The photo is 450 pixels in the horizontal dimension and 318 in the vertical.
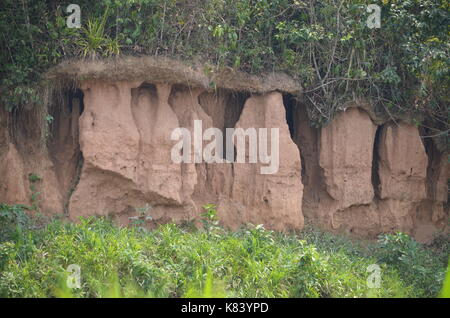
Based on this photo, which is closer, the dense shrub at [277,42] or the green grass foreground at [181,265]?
the green grass foreground at [181,265]

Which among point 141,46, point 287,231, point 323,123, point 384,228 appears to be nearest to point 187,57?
point 141,46

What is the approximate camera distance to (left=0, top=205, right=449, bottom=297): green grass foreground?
6344 millimetres

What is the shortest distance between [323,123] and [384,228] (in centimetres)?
217

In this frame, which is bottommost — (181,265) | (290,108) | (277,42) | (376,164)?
(181,265)

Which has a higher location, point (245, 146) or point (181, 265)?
point (245, 146)

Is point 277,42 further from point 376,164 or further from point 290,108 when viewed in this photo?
point 376,164

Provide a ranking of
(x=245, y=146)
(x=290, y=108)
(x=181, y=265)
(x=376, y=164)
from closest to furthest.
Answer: (x=181, y=265) < (x=245, y=146) < (x=376, y=164) < (x=290, y=108)

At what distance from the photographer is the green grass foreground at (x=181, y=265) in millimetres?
6344

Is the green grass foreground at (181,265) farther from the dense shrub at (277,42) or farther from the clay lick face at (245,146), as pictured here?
the dense shrub at (277,42)

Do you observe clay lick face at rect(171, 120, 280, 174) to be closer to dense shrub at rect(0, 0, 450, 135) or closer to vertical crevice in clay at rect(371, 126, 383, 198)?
dense shrub at rect(0, 0, 450, 135)

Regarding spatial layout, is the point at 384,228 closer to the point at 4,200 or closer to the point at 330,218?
the point at 330,218

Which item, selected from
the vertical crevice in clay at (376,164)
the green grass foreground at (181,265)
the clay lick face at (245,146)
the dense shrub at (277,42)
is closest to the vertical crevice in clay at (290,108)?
the dense shrub at (277,42)

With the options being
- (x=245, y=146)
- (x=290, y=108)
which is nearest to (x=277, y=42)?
(x=290, y=108)

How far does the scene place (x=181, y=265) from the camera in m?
6.88
